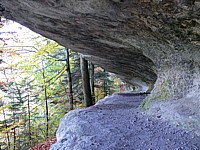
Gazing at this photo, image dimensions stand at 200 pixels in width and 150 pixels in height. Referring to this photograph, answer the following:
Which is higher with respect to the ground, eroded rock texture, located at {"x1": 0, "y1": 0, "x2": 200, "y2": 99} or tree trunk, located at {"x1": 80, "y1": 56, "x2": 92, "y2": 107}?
eroded rock texture, located at {"x1": 0, "y1": 0, "x2": 200, "y2": 99}

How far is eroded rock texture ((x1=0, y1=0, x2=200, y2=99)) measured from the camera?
145 inches

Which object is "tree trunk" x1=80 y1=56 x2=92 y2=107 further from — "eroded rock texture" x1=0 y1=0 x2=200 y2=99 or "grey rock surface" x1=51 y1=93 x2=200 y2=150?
"grey rock surface" x1=51 y1=93 x2=200 y2=150

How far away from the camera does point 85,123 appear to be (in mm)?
4734

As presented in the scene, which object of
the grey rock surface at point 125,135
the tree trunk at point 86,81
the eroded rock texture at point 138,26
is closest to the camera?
the grey rock surface at point 125,135

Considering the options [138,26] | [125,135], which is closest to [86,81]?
[138,26]

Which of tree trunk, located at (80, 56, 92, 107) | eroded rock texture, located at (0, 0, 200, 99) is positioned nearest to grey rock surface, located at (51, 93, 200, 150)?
eroded rock texture, located at (0, 0, 200, 99)

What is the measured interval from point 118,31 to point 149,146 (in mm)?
3062

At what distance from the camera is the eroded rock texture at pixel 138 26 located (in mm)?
3682

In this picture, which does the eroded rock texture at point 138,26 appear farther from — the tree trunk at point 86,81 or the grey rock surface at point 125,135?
the tree trunk at point 86,81

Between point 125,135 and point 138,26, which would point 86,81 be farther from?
point 125,135

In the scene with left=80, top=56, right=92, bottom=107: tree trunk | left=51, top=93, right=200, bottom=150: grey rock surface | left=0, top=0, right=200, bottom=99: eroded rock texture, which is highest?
left=0, top=0, right=200, bottom=99: eroded rock texture

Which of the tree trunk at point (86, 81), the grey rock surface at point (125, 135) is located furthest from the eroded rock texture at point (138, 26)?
the tree trunk at point (86, 81)

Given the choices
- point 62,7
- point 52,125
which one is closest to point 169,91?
point 62,7

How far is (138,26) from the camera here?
15.0ft
